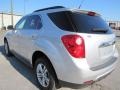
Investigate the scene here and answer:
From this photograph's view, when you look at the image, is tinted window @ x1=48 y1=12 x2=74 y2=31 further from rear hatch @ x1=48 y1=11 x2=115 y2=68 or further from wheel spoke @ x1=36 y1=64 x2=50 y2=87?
wheel spoke @ x1=36 y1=64 x2=50 y2=87

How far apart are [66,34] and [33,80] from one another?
198 centimetres

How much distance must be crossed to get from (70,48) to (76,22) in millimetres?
516

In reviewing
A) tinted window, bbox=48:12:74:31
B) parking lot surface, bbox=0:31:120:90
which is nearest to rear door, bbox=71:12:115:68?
tinted window, bbox=48:12:74:31

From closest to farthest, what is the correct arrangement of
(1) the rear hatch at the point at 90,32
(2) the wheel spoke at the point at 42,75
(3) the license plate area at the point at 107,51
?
(1) the rear hatch at the point at 90,32 < (3) the license plate area at the point at 107,51 < (2) the wheel spoke at the point at 42,75

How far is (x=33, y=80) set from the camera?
16.5ft

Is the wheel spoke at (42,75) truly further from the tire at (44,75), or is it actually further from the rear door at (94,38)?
the rear door at (94,38)

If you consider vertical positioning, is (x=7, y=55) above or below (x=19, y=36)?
below

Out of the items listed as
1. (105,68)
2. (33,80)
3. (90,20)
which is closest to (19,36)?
(33,80)

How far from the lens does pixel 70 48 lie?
3502 millimetres

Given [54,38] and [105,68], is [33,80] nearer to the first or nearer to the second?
[54,38]

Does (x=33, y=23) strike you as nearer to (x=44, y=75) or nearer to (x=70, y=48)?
(x=44, y=75)

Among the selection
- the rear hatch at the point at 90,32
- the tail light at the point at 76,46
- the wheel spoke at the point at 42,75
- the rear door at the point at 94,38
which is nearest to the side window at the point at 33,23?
the rear hatch at the point at 90,32

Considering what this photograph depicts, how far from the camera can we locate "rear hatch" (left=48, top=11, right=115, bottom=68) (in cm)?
356

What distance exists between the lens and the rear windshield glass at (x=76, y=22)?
11.9 feet
